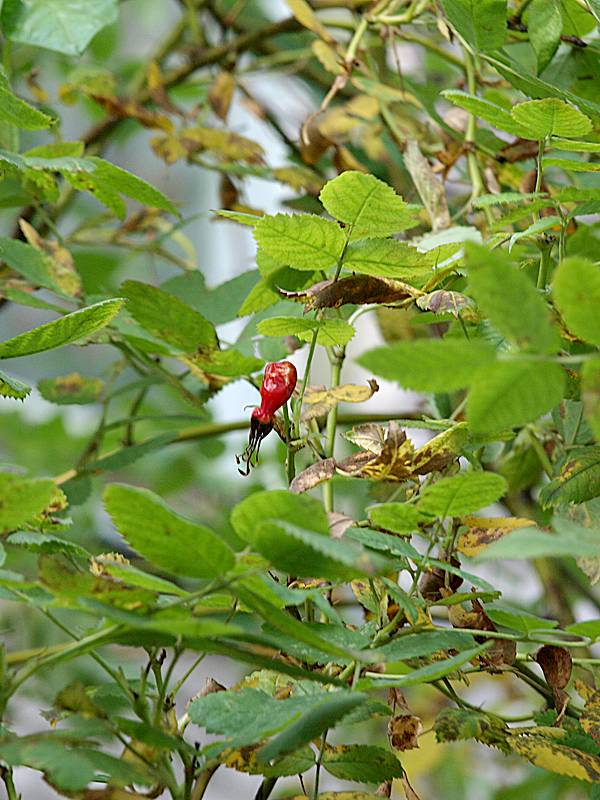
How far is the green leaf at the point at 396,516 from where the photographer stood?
33cm

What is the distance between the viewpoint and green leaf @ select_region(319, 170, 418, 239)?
36cm

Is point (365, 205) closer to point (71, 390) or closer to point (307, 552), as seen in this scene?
point (307, 552)

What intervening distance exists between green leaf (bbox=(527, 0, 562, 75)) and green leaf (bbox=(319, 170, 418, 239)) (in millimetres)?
151

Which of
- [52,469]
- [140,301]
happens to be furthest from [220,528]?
[140,301]

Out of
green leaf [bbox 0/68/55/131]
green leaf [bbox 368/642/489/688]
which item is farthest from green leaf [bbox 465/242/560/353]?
green leaf [bbox 0/68/55/131]

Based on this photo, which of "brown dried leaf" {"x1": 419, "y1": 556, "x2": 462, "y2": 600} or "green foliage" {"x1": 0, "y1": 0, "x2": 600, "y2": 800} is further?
"brown dried leaf" {"x1": 419, "y1": 556, "x2": 462, "y2": 600}

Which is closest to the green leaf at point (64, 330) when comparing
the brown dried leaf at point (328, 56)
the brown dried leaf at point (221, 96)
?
the brown dried leaf at point (328, 56)

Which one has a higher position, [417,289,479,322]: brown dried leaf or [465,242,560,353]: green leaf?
[417,289,479,322]: brown dried leaf

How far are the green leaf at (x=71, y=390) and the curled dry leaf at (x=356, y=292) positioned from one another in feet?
0.95

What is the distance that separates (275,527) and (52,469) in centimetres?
78

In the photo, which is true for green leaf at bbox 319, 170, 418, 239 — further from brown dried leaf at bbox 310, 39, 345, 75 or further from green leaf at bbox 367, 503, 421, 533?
brown dried leaf at bbox 310, 39, 345, 75

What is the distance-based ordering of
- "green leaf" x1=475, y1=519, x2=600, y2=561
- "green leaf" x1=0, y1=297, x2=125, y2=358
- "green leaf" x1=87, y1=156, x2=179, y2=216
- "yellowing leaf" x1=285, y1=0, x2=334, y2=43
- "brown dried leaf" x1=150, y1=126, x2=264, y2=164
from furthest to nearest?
"brown dried leaf" x1=150, y1=126, x2=264, y2=164
"yellowing leaf" x1=285, y1=0, x2=334, y2=43
"green leaf" x1=87, y1=156, x2=179, y2=216
"green leaf" x1=0, y1=297, x2=125, y2=358
"green leaf" x1=475, y1=519, x2=600, y2=561

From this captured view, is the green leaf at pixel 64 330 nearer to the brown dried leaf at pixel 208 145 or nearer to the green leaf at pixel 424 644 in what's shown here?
the green leaf at pixel 424 644

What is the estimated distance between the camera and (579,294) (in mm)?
265
